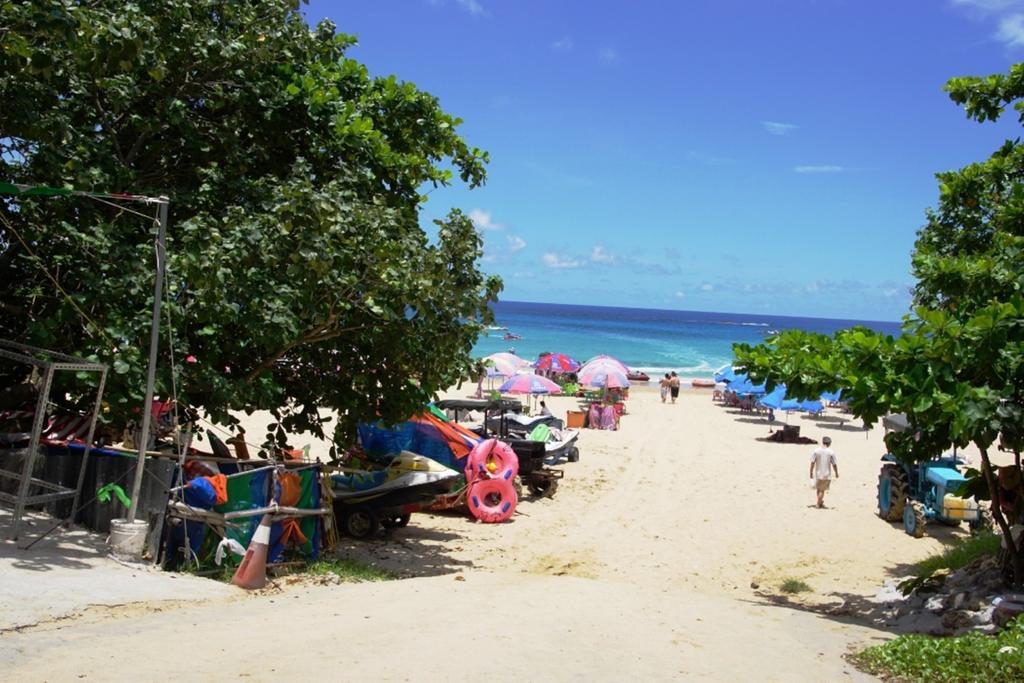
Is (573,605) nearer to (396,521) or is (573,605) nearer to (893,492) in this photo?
(396,521)

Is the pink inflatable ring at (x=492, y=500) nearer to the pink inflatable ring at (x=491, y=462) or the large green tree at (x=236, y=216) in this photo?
the pink inflatable ring at (x=491, y=462)

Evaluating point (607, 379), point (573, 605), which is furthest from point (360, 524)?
point (607, 379)

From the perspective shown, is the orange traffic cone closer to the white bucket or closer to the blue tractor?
the white bucket

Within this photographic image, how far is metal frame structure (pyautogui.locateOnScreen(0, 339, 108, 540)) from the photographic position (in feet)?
27.6

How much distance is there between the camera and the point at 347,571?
10.3 metres

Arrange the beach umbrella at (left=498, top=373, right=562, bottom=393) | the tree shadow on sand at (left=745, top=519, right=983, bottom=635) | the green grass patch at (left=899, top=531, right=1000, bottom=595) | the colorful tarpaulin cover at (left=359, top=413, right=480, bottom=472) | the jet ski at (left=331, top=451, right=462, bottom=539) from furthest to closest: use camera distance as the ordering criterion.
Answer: the beach umbrella at (left=498, top=373, right=562, bottom=393)
the colorful tarpaulin cover at (left=359, top=413, right=480, bottom=472)
the jet ski at (left=331, top=451, right=462, bottom=539)
the green grass patch at (left=899, top=531, right=1000, bottom=595)
the tree shadow on sand at (left=745, top=519, right=983, bottom=635)

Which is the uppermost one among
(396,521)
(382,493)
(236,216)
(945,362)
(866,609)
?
(236,216)

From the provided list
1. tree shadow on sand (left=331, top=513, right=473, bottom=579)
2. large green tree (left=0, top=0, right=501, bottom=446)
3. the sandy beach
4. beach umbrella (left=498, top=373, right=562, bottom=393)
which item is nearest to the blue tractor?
the sandy beach

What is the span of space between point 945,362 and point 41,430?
8.48m

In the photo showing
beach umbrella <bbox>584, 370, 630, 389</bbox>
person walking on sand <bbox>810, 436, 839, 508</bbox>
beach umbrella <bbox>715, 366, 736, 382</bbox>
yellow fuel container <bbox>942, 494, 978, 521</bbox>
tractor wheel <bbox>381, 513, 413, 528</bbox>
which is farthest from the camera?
beach umbrella <bbox>715, 366, 736, 382</bbox>

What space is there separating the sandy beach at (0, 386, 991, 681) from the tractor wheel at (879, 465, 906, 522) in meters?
0.32

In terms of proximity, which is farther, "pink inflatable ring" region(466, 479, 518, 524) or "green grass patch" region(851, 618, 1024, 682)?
"pink inflatable ring" region(466, 479, 518, 524)

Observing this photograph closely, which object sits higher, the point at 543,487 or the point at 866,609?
the point at 543,487

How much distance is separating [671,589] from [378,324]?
15.6ft
